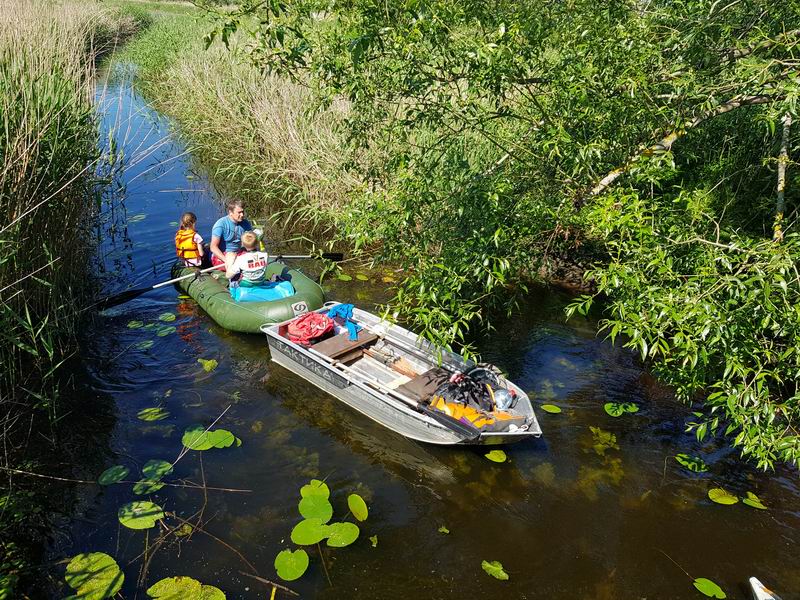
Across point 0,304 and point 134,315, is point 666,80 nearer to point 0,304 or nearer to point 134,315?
point 0,304

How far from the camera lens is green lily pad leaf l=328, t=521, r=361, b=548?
4258mm

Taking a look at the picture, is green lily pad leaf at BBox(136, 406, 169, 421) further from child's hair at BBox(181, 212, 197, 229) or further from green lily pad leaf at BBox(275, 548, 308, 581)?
child's hair at BBox(181, 212, 197, 229)

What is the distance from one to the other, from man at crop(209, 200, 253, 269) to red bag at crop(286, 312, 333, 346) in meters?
1.65

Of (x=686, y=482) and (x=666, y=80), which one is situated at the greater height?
(x=666, y=80)

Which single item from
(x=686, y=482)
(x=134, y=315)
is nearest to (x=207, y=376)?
(x=134, y=315)

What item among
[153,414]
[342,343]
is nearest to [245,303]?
[342,343]

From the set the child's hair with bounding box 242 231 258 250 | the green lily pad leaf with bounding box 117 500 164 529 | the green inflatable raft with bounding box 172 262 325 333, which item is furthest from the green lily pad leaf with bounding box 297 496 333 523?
the child's hair with bounding box 242 231 258 250

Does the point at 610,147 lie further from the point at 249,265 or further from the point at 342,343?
the point at 249,265

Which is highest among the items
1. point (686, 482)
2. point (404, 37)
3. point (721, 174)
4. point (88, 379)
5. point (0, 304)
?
point (404, 37)

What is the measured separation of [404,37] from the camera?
4.29m

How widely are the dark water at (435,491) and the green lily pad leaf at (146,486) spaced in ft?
0.19

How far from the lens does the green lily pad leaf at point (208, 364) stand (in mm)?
6379

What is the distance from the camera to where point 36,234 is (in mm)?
5039

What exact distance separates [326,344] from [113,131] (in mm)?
3765
